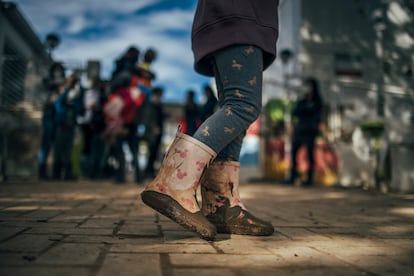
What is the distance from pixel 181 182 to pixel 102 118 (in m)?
5.90

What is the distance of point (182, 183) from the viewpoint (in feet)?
5.68

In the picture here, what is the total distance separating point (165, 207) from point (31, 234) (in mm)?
635

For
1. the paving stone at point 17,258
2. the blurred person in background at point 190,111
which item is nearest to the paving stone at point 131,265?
the paving stone at point 17,258

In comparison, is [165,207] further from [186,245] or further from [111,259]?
[111,259]

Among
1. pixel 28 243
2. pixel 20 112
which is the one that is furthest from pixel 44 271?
pixel 20 112

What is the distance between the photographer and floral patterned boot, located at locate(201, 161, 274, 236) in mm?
1905

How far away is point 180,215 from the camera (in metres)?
1.63

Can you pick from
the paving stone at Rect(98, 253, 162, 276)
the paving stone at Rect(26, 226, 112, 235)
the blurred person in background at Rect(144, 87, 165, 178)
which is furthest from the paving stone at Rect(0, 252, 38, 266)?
the blurred person in background at Rect(144, 87, 165, 178)

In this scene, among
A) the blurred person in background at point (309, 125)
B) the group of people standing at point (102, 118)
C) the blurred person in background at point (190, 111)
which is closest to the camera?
the group of people standing at point (102, 118)

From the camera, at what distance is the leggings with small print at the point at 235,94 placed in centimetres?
181

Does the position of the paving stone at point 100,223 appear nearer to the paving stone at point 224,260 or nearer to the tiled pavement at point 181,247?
the tiled pavement at point 181,247

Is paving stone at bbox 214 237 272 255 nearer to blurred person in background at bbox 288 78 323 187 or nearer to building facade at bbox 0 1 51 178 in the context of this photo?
blurred person in background at bbox 288 78 323 187

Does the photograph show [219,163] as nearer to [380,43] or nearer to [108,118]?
[108,118]

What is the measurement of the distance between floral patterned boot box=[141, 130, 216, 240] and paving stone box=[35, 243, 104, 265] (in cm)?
30
